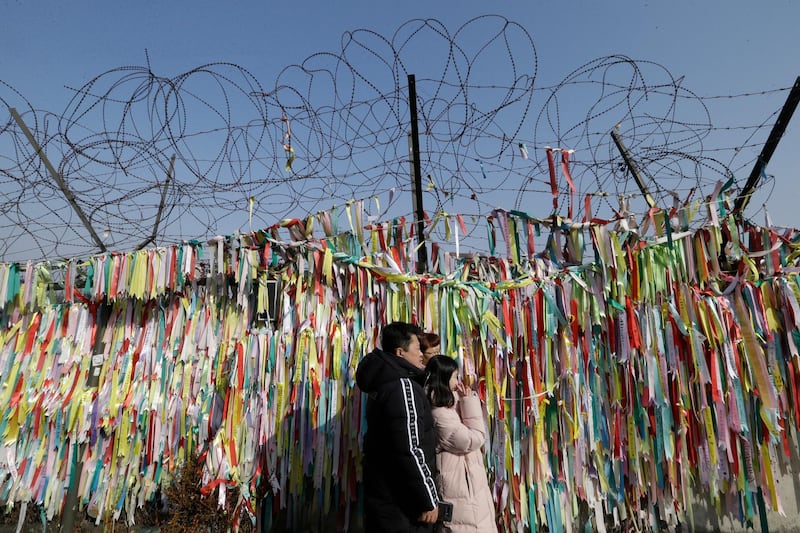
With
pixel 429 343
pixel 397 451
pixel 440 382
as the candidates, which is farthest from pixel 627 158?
pixel 397 451

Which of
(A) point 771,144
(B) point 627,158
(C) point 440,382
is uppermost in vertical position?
(B) point 627,158

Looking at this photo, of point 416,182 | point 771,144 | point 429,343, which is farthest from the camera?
point 416,182

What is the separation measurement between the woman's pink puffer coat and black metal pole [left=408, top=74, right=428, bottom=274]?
3.80 feet

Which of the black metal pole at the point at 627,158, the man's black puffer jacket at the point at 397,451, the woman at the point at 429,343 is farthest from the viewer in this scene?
the black metal pole at the point at 627,158

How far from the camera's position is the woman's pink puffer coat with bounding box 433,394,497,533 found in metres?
2.36

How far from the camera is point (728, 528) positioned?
10.3 feet

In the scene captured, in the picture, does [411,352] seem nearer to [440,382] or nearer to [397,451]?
[440,382]

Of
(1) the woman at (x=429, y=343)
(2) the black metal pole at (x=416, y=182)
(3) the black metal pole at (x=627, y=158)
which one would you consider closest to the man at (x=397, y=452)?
(1) the woman at (x=429, y=343)

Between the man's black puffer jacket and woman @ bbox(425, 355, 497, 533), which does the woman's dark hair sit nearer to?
woman @ bbox(425, 355, 497, 533)

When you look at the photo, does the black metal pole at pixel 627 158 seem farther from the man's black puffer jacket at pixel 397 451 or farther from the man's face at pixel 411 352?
the man's black puffer jacket at pixel 397 451

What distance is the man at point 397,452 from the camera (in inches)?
83.5

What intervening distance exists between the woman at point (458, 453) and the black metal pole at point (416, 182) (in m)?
0.99

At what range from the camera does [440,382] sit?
256 cm

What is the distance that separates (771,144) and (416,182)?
7.06 feet
